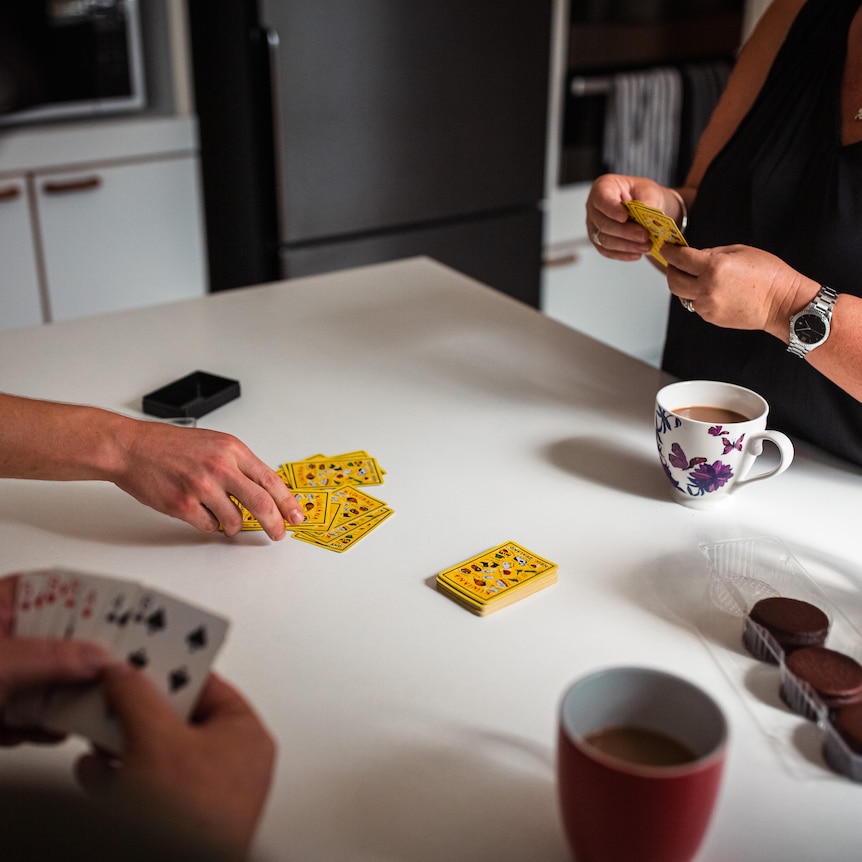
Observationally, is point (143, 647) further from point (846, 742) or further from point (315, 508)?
point (846, 742)

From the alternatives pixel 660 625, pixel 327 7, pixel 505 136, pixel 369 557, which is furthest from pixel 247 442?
pixel 505 136

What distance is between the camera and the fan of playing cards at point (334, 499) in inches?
40.5

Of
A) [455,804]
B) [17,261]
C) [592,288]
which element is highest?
[455,804]

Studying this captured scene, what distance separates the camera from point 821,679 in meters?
0.79

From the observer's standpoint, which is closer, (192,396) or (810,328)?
(810,328)

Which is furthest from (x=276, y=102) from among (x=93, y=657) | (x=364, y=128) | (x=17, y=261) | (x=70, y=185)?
(x=93, y=657)

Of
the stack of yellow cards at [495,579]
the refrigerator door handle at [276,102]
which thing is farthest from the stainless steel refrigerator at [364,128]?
the stack of yellow cards at [495,579]

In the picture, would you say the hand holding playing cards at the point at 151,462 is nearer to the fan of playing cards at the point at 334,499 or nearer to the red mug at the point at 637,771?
the fan of playing cards at the point at 334,499

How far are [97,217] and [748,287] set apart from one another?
2124 mm

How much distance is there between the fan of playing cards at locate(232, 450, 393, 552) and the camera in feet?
3.37

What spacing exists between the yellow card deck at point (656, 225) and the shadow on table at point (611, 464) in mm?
231

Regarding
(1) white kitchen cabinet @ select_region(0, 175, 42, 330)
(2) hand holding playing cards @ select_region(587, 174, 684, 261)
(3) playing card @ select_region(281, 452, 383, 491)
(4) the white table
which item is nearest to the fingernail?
(4) the white table

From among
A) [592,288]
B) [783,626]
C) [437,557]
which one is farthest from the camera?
[592,288]

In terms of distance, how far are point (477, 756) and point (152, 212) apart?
2402 mm
